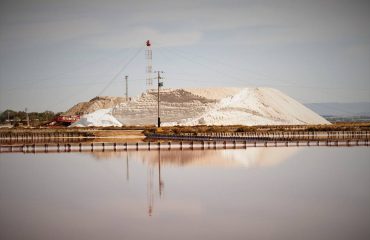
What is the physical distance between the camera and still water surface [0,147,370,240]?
55.6ft

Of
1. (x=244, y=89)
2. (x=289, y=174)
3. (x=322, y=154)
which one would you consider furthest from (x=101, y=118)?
(x=289, y=174)

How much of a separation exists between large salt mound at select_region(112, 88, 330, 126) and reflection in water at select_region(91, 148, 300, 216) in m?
60.9

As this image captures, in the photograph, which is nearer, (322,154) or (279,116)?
(322,154)

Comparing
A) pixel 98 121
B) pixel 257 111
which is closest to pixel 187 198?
pixel 257 111

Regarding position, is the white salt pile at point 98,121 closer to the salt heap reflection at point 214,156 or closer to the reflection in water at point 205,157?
the salt heap reflection at point 214,156

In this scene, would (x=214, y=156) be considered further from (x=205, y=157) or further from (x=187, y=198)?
(x=187, y=198)

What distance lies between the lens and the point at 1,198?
23.5 metres

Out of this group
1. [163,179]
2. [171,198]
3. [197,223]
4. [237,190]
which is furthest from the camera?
[163,179]

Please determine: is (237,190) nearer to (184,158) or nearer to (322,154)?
(184,158)

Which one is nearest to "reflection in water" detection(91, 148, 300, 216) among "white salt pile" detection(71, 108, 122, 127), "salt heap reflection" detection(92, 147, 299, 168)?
"salt heap reflection" detection(92, 147, 299, 168)

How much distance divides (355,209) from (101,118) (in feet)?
329

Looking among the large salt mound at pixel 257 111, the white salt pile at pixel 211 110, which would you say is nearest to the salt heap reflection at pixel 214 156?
the large salt mound at pixel 257 111

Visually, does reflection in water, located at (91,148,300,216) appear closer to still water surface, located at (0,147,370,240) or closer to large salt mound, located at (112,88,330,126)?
still water surface, located at (0,147,370,240)

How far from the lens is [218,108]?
117 m
